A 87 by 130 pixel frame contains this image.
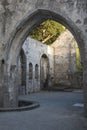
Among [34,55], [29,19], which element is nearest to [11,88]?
[29,19]

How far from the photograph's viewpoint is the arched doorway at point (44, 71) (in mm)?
22497

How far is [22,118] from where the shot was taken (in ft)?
24.8

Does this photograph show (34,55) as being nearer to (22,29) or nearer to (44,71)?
(44,71)

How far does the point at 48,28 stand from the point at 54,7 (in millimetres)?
15965

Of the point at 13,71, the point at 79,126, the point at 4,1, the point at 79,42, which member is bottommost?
the point at 79,126

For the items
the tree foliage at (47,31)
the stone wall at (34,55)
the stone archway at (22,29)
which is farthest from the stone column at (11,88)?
the tree foliage at (47,31)

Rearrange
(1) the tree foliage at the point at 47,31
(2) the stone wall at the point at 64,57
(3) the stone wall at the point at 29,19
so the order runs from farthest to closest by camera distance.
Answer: (1) the tree foliage at the point at 47,31
(2) the stone wall at the point at 64,57
(3) the stone wall at the point at 29,19

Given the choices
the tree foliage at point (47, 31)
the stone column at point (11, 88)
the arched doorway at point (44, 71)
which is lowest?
the stone column at point (11, 88)

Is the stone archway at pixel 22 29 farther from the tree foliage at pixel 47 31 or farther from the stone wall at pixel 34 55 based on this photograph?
the tree foliage at pixel 47 31

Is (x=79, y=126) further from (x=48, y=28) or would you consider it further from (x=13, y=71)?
(x=48, y=28)

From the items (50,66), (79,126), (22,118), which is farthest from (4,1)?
(50,66)

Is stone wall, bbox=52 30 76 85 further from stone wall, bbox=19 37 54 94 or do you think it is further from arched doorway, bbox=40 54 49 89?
arched doorway, bbox=40 54 49 89

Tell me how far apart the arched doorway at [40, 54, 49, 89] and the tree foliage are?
275cm

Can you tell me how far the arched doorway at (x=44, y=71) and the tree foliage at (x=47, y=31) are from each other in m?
2.75
